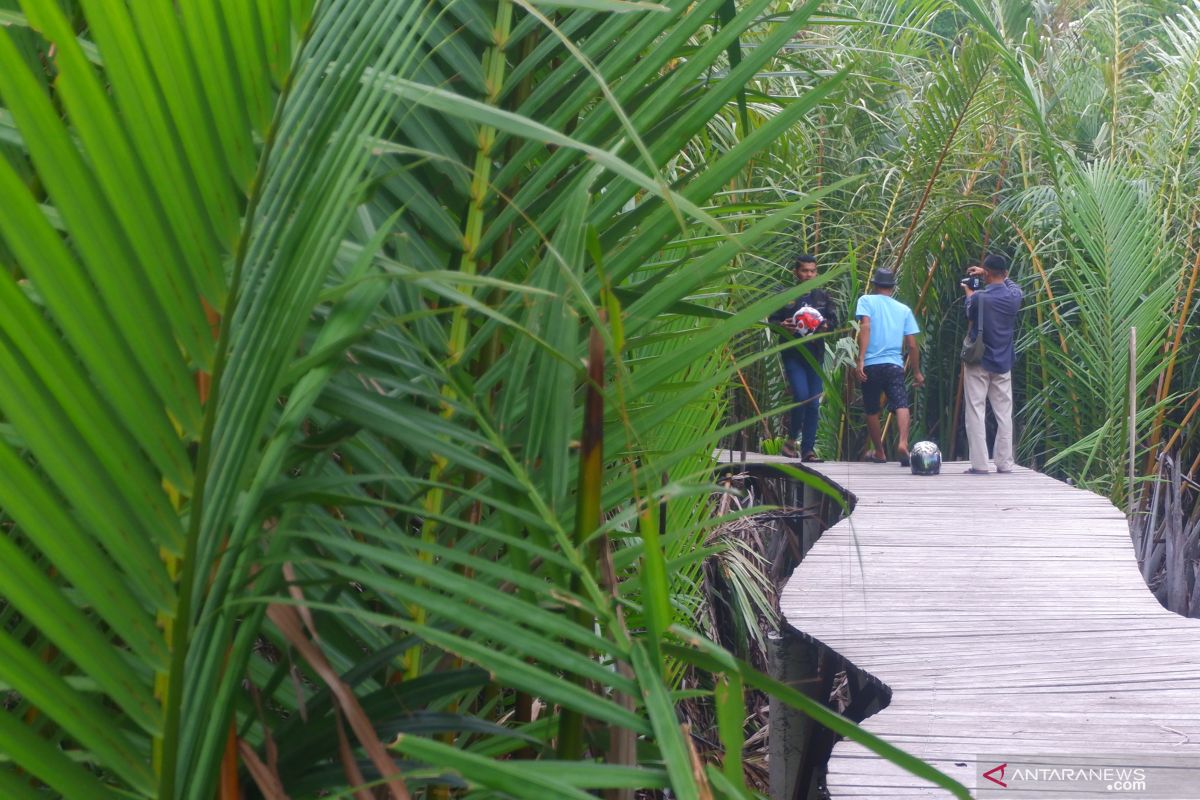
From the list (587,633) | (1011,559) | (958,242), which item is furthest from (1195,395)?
(587,633)

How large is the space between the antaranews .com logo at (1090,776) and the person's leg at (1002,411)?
15.6ft

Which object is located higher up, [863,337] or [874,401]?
[863,337]

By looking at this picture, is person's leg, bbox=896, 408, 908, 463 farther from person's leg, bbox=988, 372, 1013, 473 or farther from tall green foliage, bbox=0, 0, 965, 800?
tall green foliage, bbox=0, 0, 965, 800

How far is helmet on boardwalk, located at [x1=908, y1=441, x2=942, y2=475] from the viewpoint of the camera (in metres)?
7.41

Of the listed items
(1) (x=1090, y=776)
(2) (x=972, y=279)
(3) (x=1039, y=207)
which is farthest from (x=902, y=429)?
(1) (x=1090, y=776)

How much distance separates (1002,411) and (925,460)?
0.56 metres

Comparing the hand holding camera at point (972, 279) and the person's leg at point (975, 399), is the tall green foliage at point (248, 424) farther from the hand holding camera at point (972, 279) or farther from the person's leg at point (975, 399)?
the hand holding camera at point (972, 279)

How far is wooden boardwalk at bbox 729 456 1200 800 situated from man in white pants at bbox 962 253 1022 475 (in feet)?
4.29

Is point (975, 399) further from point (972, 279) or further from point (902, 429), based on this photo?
point (972, 279)

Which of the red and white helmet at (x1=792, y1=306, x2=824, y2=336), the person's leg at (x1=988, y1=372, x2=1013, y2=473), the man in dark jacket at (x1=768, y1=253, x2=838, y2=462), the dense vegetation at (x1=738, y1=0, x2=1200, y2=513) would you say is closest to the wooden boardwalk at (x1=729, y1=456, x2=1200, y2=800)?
the red and white helmet at (x1=792, y1=306, x2=824, y2=336)

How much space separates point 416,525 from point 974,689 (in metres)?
2.00

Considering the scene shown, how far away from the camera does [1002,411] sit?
23.7 feet

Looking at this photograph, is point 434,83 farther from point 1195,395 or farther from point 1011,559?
point 1195,395

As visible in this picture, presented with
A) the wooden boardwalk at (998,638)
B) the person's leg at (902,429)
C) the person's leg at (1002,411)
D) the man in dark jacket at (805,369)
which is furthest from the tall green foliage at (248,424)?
the person's leg at (902,429)
